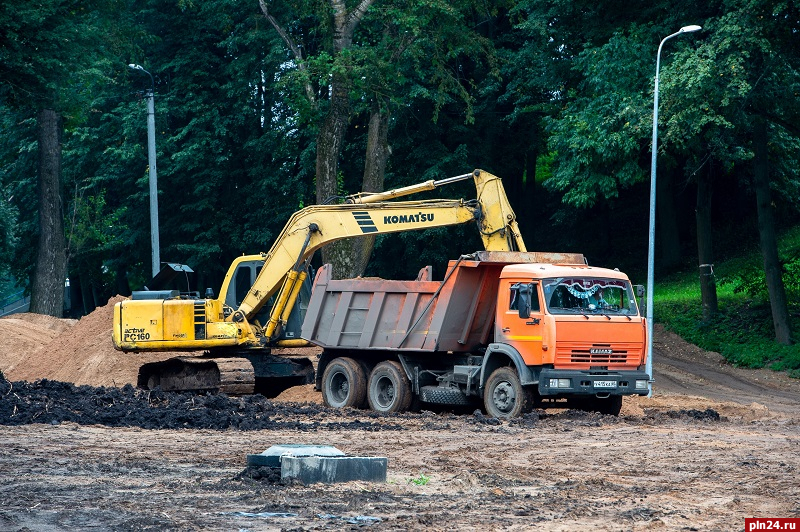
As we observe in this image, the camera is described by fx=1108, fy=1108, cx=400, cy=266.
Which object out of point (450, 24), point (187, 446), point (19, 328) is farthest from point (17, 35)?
point (187, 446)

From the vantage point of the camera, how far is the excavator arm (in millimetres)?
20281

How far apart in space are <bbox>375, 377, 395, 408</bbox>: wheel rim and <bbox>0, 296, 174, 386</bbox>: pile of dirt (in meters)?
5.55

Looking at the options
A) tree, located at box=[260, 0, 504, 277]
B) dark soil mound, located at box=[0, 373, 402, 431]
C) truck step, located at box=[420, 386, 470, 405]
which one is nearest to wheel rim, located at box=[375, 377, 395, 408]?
truck step, located at box=[420, 386, 470, 405]

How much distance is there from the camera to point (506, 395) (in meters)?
18.7

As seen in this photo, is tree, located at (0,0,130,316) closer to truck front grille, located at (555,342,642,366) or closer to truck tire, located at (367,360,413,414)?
truck tire, located at (367,360,413,414)

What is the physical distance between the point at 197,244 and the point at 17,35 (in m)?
15.5

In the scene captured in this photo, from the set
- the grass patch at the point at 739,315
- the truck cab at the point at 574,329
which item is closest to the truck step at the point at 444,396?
the truck cab at the point at 574,329

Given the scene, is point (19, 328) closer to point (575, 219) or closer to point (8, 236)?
point (8, 236)

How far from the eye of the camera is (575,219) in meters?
42.1

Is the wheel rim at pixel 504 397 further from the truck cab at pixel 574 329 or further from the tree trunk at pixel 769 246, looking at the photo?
the tree trunk at pixel 769 246

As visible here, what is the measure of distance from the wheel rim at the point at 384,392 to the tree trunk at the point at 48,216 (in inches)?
810

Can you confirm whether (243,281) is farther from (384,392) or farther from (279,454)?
(279,454)

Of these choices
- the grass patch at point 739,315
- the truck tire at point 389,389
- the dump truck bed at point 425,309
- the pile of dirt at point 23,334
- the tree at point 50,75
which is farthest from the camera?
the pile of dirt at point 23,334

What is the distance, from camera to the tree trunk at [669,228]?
39.9m
